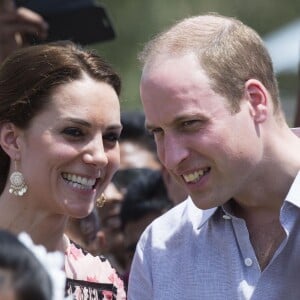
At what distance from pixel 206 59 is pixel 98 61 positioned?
2.34 ft

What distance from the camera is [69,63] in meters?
4.30

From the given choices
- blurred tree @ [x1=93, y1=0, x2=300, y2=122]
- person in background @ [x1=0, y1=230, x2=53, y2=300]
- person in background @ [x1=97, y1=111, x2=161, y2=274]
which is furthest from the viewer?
blurred tree @ [x1=93, y1=0, x2=300, y2=122]

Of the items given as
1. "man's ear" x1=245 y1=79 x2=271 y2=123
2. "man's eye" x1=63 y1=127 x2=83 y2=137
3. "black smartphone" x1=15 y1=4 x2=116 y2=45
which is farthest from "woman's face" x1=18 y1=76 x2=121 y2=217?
"black smartphone" x1=15 y1=4 x2=116 y2=45

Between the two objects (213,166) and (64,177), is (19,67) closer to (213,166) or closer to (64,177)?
(64,177)

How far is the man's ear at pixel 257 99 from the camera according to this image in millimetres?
3793

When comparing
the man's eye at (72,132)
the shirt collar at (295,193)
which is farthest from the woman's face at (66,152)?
the shirt collar at (295,193)

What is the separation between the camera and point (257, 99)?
381cm

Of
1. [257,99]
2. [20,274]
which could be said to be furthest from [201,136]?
[20,274]

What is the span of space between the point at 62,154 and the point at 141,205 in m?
2.32

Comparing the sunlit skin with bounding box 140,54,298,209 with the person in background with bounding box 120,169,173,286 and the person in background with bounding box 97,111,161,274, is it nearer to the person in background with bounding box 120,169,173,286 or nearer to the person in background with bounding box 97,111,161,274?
the person in background with bounding box 97,111,161,274

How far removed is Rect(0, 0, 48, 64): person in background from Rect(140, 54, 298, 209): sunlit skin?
2.00 m

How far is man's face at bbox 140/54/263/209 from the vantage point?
371 centimetres

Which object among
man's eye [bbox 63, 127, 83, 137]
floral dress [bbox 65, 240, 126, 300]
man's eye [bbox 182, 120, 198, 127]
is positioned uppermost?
man's eye [bbox 182, 120, 198, 127]

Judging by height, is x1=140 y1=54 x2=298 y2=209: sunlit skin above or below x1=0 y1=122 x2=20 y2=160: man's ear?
above
